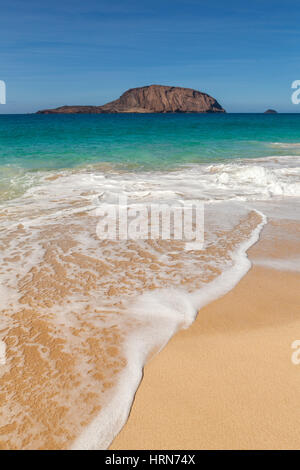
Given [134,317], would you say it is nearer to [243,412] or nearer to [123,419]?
[123,419]

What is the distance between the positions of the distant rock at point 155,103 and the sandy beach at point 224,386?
497ft

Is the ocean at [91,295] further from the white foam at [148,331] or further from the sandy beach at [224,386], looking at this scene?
the sandy beach at [224,386]

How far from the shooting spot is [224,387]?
2416 millimetres

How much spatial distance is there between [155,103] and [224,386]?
15732 centimetres

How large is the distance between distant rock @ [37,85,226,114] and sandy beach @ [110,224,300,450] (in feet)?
497

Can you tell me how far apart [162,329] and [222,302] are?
0.85 m

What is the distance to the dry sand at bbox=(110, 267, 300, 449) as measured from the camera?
2.07 m

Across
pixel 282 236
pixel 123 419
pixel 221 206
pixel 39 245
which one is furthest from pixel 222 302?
pixel 221 206

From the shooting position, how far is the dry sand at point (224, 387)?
2.07 m

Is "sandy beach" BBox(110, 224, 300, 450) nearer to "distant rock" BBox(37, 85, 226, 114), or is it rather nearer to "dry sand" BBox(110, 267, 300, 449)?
"dry sand" BBox(110, 267, 300, 449)

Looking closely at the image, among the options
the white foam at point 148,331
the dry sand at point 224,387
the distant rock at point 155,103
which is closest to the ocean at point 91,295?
the white foam at point 148,331

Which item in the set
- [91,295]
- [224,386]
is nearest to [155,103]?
[91,295]

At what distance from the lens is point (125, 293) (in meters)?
3.79

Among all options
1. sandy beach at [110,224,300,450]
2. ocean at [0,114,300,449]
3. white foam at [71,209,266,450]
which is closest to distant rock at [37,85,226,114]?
ocean at [0,114,300,449]
